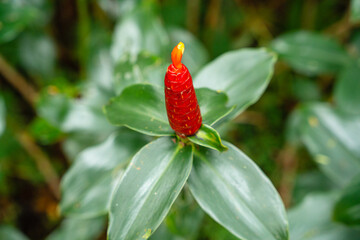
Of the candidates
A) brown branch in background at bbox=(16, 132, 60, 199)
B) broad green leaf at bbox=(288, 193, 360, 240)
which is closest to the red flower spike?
broad green leaf at bbox=(288, 193, 360, 240)

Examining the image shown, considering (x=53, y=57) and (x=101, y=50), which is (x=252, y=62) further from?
(x=53, y=57)

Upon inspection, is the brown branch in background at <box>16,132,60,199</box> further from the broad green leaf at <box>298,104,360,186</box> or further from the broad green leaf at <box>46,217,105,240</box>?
the broad green leaf at <box>298,104,360,186</box>

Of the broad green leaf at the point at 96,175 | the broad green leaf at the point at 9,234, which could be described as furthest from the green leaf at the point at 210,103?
the broad green leaf at the point at 9,234

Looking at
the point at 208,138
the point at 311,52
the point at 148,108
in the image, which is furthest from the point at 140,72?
the point at 311,52

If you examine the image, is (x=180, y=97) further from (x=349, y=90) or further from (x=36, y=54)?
(x=36, y=54)

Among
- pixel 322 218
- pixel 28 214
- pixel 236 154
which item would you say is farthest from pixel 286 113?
pixel 28 214

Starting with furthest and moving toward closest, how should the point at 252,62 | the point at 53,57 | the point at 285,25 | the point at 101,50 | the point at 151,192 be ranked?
the point at 285,25 → the point at 53,57 → the point at 101,50 → the point at 252,62 → the point at 151,192

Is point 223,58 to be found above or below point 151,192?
above

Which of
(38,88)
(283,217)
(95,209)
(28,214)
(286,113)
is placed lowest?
(28,214)
